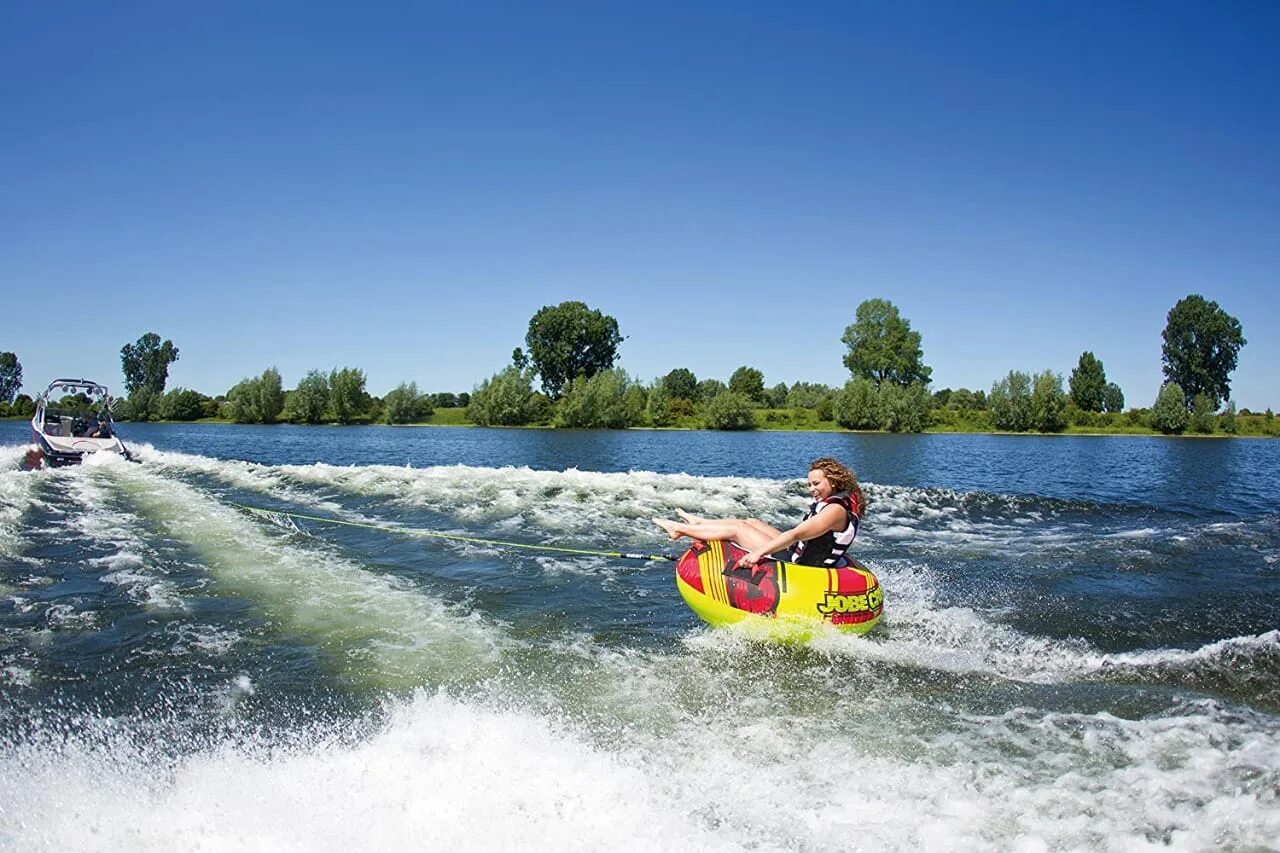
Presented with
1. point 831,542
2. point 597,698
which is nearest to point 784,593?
point 831,542

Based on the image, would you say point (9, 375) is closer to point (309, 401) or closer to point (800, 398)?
point (309, 401)

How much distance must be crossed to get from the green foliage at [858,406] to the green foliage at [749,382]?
39995 mm

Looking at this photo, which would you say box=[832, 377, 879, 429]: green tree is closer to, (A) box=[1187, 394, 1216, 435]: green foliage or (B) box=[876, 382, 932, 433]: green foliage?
(B) box=[876, 382, 932, 433]: green foliage

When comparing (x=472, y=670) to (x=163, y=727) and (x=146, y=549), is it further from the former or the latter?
(x=146, y=549)

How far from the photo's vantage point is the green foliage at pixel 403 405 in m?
89.3

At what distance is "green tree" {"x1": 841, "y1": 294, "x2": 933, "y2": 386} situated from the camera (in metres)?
86.4

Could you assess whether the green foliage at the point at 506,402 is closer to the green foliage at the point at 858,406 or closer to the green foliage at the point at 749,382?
the green foliage at the point at 858,406

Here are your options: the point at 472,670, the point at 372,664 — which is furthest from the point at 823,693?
the point at 372,664

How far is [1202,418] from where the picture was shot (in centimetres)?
7631

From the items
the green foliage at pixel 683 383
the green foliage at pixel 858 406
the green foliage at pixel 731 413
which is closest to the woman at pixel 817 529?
the green foliage at pixel 858 406

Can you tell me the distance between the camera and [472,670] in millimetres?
7270

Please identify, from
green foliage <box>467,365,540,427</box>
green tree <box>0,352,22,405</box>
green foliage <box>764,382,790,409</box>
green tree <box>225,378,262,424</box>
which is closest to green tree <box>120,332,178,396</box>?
green tree <box>0,352,22,405</box>

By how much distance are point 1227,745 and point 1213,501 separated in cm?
2044

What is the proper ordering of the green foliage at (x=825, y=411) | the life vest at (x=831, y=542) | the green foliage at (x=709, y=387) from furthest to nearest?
1. the green foliage at (x=709, y=387)
2. the green foliage at (x=825, y=411)
3. the life vest at (x=831, y=542)
